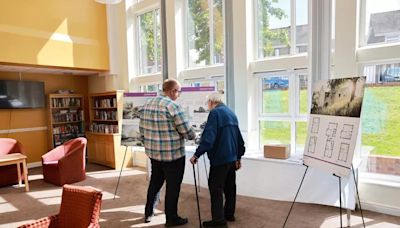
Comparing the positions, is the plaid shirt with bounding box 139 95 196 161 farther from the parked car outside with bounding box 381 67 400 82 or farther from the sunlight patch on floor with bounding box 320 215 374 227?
the parked car outside with bounding box 381 67 400 82

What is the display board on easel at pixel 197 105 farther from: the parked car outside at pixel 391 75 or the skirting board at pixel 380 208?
the skirting board at pixel 380 208

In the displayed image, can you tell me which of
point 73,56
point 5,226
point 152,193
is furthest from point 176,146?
point 73,56

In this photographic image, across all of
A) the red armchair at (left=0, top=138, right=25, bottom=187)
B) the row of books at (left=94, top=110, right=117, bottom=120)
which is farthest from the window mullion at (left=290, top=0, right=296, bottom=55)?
the red armchair at (left=0, top=138, right=25, bottom=187)

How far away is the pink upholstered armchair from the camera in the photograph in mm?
5316

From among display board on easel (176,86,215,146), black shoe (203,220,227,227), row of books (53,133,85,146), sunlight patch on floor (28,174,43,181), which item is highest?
display board on easel (176,86,215,146)

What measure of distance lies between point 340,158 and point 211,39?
364 centimetres

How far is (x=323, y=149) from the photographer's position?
2975 mm

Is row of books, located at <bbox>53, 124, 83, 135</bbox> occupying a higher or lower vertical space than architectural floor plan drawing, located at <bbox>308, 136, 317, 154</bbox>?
lower

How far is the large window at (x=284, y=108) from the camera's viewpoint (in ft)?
14.7

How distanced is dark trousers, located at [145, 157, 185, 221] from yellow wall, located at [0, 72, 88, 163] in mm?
5103

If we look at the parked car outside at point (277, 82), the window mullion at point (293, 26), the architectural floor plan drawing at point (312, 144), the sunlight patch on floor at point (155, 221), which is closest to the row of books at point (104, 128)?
the sunlight patch on floor at point (155, 221)

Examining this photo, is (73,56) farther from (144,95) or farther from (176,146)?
(176,146)

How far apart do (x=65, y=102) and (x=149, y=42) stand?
8.92ft

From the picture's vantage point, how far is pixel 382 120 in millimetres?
3742
